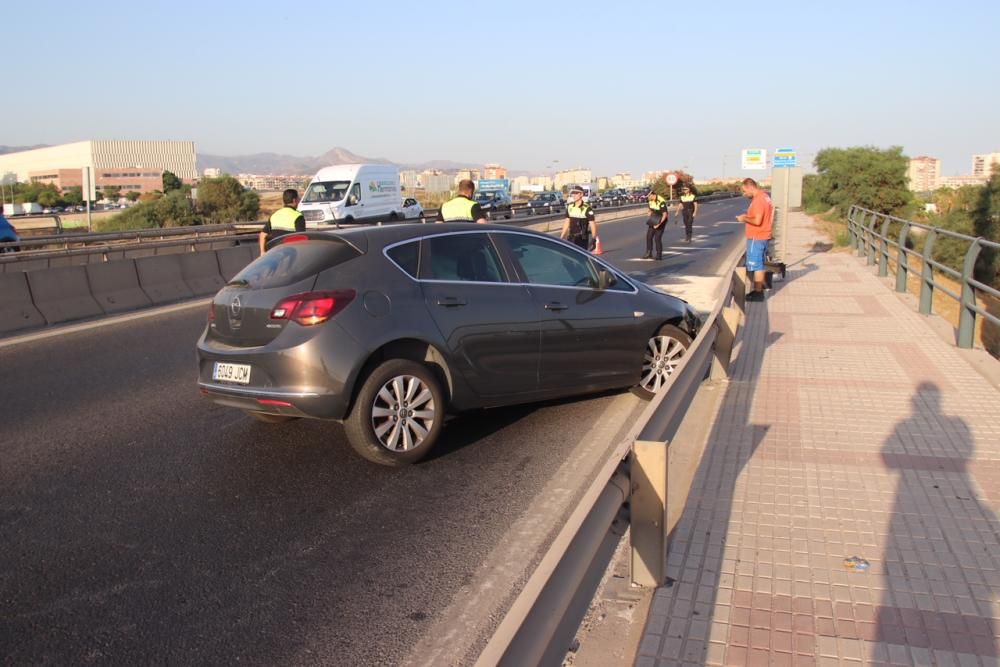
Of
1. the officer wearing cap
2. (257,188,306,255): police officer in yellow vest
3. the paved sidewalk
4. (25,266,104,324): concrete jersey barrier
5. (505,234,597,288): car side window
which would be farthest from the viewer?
the officer wearing cap

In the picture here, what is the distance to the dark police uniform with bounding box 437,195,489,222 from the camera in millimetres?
10594

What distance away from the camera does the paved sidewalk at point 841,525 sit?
134 inches

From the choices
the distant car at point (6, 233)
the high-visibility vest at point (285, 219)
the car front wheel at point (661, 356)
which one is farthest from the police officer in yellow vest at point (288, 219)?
the distant car at point (6, 233)

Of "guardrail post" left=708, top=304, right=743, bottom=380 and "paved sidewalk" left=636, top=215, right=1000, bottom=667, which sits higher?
"guardrail post" left=708, top=304, right=743, bottom=380

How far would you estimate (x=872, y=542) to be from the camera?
432 centimetres

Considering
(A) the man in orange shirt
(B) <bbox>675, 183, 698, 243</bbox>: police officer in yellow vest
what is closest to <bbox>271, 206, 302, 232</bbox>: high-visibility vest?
(A) the man in orange shirt

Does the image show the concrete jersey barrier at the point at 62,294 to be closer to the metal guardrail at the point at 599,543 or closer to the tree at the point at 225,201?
the metal guardrail at the point at 599,543

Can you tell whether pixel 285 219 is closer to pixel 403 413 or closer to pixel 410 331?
pixel 410 331

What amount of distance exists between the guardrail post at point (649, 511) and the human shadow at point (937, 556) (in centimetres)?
89

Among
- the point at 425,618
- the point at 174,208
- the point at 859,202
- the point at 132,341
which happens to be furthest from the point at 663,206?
the point at 174,208

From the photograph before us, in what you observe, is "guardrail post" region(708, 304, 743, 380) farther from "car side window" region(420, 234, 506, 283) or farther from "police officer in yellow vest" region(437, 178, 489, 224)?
"police officer in yellow vest" region(437, 178, 489, 224)

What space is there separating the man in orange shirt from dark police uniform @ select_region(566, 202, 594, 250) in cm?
238

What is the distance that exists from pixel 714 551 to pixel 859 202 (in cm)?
3983

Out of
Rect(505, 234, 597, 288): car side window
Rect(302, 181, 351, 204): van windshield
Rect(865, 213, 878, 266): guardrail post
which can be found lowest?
Rect(865, 213, 878, 266): guardrail post
